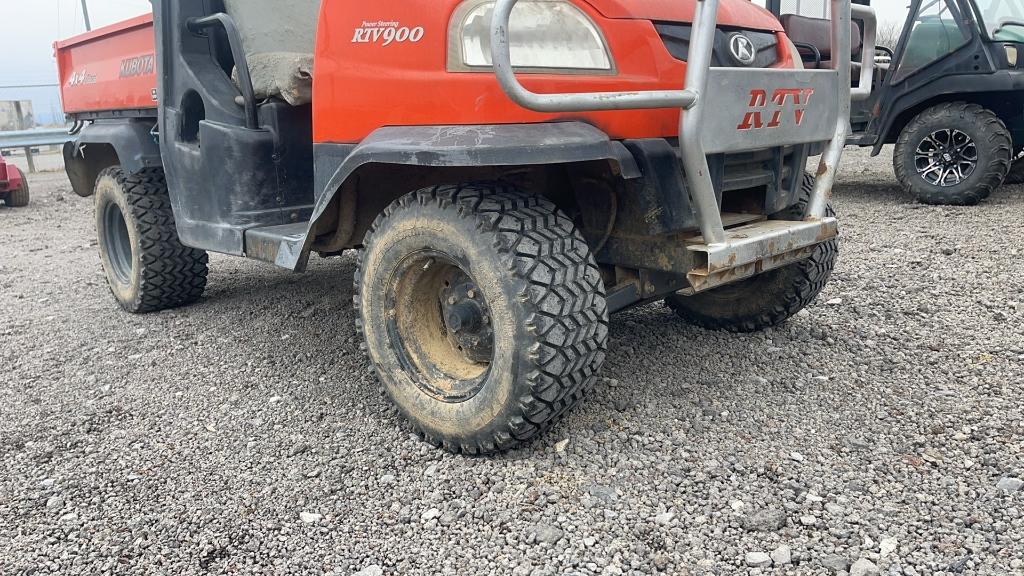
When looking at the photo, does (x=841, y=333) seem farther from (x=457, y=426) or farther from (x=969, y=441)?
(x=457, y=426)

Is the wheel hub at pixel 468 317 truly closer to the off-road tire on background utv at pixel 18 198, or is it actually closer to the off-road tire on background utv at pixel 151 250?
the off-road tire on background utv at pixel 151 250

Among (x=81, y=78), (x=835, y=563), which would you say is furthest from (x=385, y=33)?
(x=81, y=78)

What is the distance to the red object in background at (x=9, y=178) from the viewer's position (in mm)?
10188

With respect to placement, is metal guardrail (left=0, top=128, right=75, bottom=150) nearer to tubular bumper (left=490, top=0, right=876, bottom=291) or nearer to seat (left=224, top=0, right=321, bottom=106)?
seat (left=224, top=0, right=321, bottom=106)

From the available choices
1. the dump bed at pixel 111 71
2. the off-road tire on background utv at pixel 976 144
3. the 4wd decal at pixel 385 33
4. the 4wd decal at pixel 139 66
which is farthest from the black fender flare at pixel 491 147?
the off-road tire on background utv at pixel 976 144

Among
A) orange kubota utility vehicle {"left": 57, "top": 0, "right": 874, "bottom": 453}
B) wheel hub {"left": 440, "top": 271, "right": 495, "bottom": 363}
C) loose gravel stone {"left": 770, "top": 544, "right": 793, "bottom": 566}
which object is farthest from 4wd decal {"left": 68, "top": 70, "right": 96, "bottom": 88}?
loose gravel stone {"left": 770, "top": 544, "right": 793, "bottom": 566}

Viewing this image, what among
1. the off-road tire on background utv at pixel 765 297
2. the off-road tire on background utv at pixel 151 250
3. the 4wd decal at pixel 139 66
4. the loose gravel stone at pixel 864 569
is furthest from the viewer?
the off-road tire on background utv at pixel 151 250

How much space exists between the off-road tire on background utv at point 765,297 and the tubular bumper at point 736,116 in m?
0.40

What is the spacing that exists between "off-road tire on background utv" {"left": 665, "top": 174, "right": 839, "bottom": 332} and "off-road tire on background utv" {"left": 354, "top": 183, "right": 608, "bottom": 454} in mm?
1211

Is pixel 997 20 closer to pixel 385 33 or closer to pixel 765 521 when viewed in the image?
pixel 385 33

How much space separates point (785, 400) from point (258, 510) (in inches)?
76.8

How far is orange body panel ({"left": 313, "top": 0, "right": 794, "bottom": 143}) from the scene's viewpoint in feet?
8.29

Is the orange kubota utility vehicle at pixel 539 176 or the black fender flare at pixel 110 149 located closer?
the orange kubota utility vehicle at pixel 539 176

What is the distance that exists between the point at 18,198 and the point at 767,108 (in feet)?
34.9
